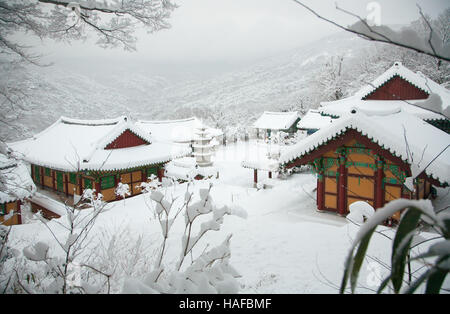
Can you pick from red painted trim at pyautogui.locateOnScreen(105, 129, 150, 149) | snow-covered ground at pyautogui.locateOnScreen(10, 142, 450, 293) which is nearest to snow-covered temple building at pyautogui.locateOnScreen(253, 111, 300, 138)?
red painted trim at pyautogui.locateOnScreen(105, 129, 150, 149)

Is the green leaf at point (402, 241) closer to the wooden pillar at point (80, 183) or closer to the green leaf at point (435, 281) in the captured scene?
the green leaf at point (435, 281)

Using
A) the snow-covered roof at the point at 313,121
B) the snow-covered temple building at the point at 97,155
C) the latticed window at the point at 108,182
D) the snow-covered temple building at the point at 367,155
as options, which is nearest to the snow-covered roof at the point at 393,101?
the snow-covered temple building at the point at 367,155

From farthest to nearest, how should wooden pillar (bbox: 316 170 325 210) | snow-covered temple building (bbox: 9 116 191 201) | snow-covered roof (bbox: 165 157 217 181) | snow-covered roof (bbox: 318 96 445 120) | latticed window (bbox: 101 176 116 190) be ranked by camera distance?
snow-covered roof (bbox: 165 157 217 181) < latticed window (bbox: 101 176 116 190) < snow-covered temple building (bbox: 9 116 191 201) < snow-covered roof (bbox: 318 96 445 120) < wooden pillar (bbox: 316 170 325 210)

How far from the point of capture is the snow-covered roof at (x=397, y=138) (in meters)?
7.87

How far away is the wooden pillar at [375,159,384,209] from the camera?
959 centimetres

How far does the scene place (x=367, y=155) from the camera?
10.0 meters

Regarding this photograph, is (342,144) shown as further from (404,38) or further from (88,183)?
(88,183)

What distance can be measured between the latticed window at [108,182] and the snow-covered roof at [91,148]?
1107 millimetres

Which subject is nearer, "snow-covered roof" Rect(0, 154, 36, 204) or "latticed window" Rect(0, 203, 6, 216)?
"snow-covered roof" Rect(0, 154, 36, 204)

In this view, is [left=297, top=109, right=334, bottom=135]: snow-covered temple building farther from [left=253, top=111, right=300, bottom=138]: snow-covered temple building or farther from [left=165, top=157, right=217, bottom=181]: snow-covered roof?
[left=165, top=157, right=217, bottom=181]: snow-covered roof

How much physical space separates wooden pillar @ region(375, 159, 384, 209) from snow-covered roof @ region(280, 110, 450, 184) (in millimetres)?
984
